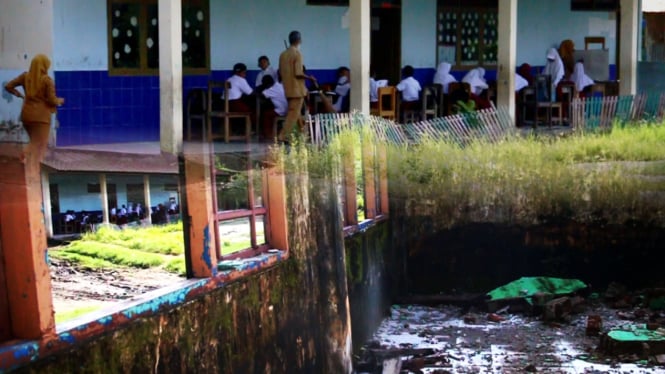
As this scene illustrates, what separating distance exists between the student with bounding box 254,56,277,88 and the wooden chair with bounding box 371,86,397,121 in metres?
1.31

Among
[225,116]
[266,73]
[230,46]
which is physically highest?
[230,46]

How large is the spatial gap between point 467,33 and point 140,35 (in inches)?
232

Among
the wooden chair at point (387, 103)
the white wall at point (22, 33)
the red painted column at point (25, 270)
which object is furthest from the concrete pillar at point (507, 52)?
the red painted column at point (25, 270)

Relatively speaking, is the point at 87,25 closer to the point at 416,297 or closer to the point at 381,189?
the point at 381,189

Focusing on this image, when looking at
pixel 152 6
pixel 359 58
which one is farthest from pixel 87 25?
pixel 359 58

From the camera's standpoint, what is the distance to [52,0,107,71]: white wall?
39.2ft

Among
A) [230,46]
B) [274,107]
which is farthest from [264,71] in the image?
[274,107]

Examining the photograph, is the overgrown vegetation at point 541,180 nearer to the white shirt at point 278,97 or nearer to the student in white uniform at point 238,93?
the white shirt at point 278,97

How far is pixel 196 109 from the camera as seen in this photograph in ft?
43.1

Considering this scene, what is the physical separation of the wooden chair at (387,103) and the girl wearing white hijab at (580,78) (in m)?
3.82

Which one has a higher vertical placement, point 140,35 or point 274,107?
point 140,35

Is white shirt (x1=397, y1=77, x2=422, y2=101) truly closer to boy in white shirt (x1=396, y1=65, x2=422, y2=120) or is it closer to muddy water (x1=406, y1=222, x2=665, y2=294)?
boy in white shirt (x1=396, y1=65, x2=422, y2=120)

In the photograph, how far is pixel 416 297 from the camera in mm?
12047

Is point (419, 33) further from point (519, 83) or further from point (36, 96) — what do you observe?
point (36, 96)
